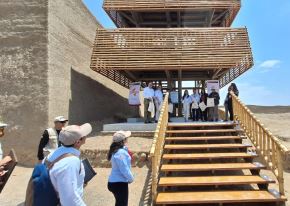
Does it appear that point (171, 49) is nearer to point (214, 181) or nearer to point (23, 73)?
point (23, 73)

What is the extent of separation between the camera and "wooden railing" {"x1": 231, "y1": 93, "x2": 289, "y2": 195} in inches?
293

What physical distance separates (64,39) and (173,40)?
3.93 meters

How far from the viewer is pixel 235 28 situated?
14.4 metres

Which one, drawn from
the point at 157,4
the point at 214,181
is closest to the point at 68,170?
the point at 214,181

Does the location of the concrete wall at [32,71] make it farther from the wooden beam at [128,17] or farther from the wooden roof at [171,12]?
the wooden beam at [128,17]

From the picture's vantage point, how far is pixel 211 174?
28.7 ft

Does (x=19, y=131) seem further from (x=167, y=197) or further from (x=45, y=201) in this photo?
(x=45, y=201)

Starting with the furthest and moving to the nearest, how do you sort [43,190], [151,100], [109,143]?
[151,100] < [109,143] < [43,190]

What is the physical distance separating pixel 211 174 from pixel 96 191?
2.68 m

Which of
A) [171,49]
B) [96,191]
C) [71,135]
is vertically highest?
[171,49]

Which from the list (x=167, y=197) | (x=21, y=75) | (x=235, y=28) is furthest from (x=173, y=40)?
(x=167, y=197)

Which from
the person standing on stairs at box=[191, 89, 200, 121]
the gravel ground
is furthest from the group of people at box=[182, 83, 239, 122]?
the gravel ground

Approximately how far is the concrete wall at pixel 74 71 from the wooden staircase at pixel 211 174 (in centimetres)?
410

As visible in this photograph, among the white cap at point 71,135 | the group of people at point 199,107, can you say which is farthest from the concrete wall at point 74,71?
the white cap at point 71,135
